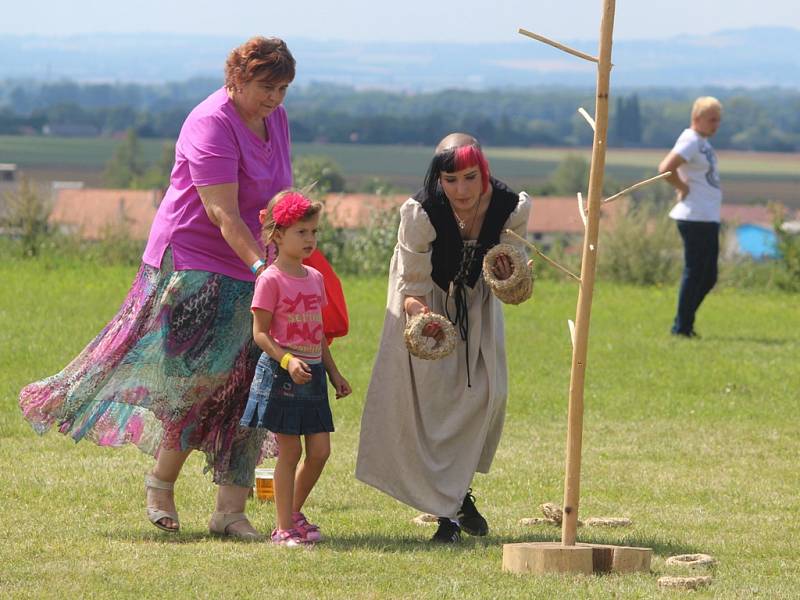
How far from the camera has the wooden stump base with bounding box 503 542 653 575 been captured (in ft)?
19.4

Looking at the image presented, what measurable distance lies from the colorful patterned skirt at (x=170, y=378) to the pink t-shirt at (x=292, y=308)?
40 cm

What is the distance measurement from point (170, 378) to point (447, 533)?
1.31 meters

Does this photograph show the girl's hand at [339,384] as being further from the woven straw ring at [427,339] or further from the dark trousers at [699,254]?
the dark trousers at [699,254]

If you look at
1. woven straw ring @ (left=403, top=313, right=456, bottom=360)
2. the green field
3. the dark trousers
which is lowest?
the green field

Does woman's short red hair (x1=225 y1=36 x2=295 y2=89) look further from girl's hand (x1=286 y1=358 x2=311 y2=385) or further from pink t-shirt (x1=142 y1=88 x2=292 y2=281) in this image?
girl's hand (x1=286 y1=358 x2=311 y2=385)

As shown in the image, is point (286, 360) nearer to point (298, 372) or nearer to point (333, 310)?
point (298, 372)

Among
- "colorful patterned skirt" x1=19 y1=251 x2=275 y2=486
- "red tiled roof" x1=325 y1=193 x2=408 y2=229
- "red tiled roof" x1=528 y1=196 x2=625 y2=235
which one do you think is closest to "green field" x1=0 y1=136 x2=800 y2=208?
"red tiled roof" x1=528 y1=196 x2=625 y2=235

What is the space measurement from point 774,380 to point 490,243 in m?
6.40

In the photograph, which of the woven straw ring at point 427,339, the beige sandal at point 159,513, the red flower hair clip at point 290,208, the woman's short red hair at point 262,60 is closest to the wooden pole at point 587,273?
the woven straw ring at point 427,339

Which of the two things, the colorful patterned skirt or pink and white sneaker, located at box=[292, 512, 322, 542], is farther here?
the colorful patterned skirt

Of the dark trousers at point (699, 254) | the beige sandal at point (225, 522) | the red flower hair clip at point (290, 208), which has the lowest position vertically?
the beige sandal at point (225, 522)

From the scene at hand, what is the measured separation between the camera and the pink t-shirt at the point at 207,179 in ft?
21.1

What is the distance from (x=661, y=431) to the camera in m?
10.2

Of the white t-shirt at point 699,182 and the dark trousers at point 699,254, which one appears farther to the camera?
the dark trousers at point 699,254
